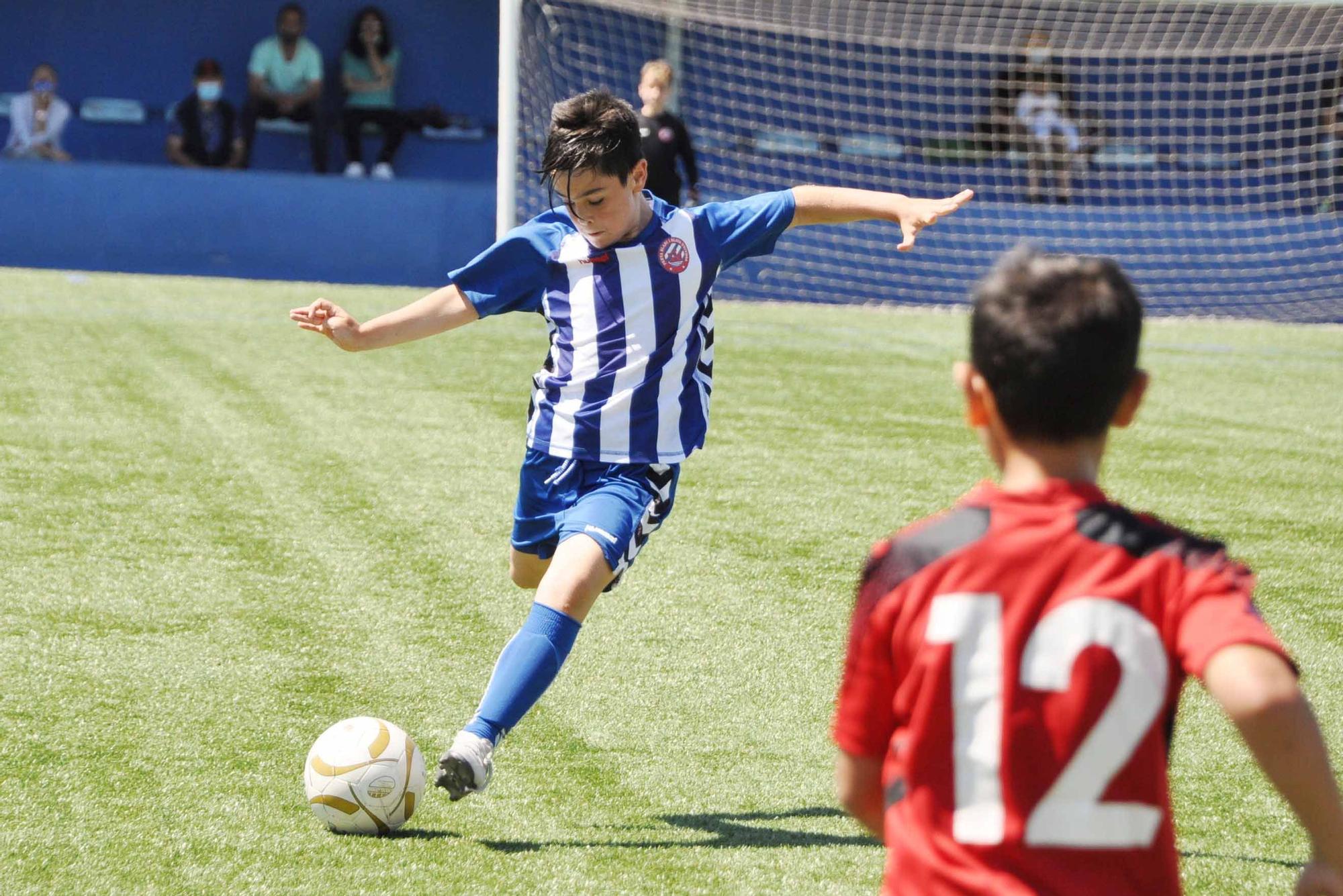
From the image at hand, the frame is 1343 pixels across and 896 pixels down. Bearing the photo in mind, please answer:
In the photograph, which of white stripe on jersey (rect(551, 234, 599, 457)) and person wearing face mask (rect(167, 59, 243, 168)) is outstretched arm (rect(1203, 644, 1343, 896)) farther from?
person wearing face mask (rect(167, 59, 243, 168))

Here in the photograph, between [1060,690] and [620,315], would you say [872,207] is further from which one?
[1060,690]

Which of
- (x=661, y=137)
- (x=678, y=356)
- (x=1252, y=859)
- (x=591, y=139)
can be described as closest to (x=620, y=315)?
(x=678, y=356)

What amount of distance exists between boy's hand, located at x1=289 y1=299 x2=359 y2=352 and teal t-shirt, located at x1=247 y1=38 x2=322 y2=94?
40.3ft

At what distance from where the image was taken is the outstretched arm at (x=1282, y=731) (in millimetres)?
1416

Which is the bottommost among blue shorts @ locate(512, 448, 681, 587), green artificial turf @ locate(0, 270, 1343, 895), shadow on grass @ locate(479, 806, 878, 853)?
green artificial turf @ locate(0, 270, 1343, 895)

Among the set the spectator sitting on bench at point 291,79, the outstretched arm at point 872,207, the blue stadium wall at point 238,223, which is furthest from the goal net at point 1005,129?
the outstretched arm at point 872,207

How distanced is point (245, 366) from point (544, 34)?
23.4 ft

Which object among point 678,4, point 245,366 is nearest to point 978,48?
point 678,4

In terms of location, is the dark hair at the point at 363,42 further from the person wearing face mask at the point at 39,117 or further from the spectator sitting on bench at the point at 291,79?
the person wearing face mask at the point at 39,117

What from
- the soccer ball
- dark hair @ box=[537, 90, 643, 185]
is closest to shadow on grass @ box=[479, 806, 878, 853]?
the soccer ball

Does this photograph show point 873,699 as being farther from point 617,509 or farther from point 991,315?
point 617,509

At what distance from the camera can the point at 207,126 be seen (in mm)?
14758

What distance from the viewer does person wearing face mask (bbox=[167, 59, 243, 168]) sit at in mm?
14734

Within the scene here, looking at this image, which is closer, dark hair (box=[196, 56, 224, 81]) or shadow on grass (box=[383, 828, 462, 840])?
shadow on grass (box=[383, 828, 462, 840])
